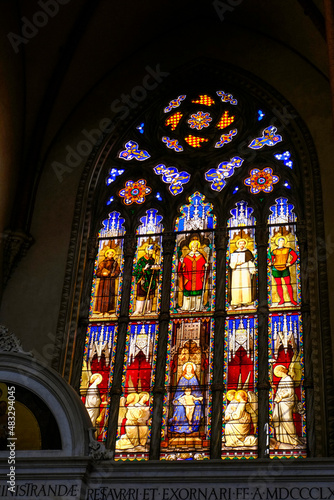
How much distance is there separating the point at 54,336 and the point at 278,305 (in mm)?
3478

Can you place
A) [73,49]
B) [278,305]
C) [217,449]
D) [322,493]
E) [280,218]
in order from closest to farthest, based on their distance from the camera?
1. [322,493]
2. [217,449]
3. [278,305]
4. [280,218]
5. [73,49]

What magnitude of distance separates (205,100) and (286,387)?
20.2ft

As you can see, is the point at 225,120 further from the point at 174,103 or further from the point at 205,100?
the point at 174,103

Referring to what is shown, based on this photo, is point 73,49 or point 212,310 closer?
point 212,310

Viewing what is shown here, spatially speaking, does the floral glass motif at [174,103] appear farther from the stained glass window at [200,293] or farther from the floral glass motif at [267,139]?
the floral glass motif at [267,139]

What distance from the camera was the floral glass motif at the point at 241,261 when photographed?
1206 centimetres

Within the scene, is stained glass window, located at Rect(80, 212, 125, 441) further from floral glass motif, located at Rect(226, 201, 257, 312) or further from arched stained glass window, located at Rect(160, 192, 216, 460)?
floral glass motif, located at Rect(226, 201, 257, 312)

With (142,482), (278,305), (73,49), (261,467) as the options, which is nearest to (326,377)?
(278,305)

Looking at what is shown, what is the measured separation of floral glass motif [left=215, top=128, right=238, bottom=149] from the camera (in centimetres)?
1408

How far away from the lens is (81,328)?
484 inches

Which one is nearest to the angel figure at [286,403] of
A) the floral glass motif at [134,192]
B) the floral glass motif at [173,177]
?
the floral glass motif at [173,177]

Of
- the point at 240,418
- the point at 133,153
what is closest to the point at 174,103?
the point at 133,153

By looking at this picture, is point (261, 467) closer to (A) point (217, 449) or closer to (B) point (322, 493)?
(B) point (322, 493)

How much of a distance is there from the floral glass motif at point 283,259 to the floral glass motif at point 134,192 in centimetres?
232
